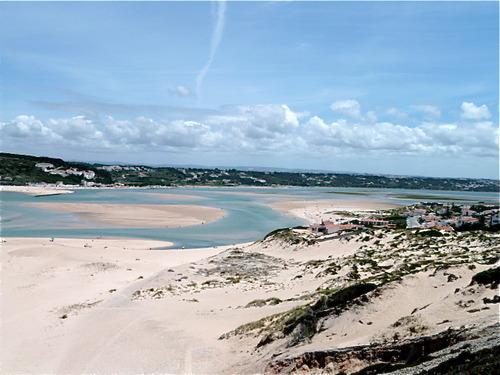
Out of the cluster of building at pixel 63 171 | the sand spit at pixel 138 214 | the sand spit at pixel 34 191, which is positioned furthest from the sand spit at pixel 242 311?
the cluster of building at pixel 63 171

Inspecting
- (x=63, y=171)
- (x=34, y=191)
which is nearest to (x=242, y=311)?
(x=34, y=191)

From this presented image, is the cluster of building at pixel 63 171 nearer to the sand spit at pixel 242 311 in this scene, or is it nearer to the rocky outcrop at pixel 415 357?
the sand spit at pixel 242 311

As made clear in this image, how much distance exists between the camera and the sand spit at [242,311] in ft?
38.7

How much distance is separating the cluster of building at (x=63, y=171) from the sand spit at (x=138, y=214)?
84572 millimetres

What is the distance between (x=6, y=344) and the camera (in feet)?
55.0

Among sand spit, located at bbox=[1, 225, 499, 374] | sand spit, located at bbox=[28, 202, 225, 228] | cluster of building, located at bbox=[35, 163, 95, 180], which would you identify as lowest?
sand spit, located at bbox=[28, 202, 225, 228]

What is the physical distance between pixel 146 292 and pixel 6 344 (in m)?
8.54

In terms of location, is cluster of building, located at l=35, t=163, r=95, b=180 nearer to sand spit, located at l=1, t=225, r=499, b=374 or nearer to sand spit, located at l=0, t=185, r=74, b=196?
sand spit, located at l=0, t=185, r=74, b=196

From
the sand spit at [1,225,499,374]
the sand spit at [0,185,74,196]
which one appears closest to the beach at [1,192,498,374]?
the sand spit at [1,225,499,374]

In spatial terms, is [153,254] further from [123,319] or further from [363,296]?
[363,296]

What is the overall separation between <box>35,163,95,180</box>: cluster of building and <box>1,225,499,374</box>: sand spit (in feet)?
456

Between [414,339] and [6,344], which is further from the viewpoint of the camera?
[6,344]

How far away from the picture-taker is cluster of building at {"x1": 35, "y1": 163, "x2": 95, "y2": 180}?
539ft

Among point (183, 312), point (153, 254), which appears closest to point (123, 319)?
point (183, 312)
